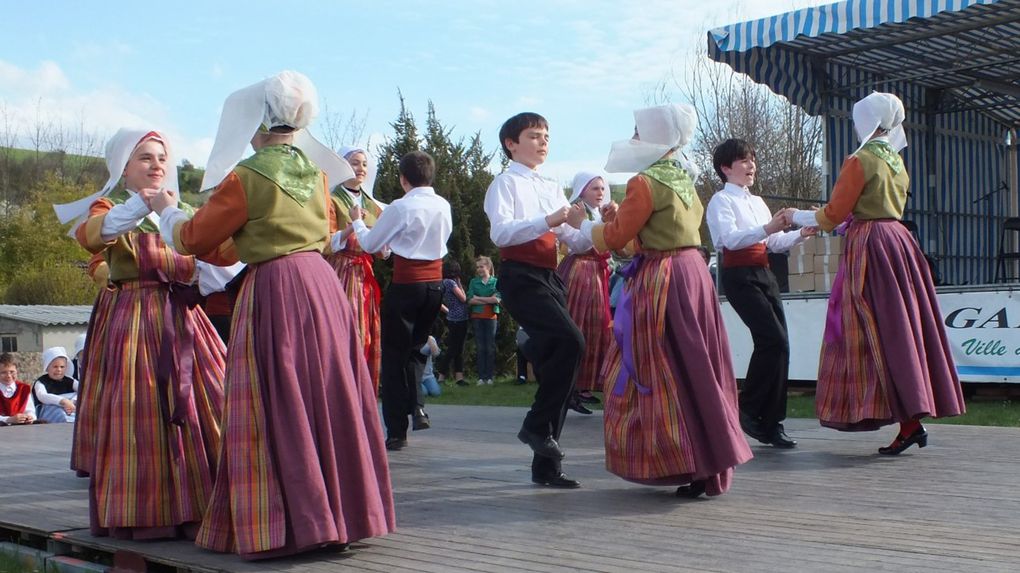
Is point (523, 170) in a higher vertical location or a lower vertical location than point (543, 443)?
higher

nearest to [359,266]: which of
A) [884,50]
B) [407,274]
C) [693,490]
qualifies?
[407,274]

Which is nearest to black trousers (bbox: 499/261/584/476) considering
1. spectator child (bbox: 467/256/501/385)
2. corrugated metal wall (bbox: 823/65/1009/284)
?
spectator child (bbox: 467/256/501/385)

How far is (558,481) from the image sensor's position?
507cm

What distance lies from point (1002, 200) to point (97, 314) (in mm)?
13493

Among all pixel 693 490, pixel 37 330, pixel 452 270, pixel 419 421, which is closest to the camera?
pixel 693 490

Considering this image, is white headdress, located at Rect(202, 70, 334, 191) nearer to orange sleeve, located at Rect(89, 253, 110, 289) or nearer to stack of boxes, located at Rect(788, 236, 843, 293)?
orange sleeve, located at Rect(89, 253, 110, 289)

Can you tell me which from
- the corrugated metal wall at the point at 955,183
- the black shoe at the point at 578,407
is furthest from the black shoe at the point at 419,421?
the corrugated metal wall at the point at 955,183

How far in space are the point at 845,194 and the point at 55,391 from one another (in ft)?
22.0

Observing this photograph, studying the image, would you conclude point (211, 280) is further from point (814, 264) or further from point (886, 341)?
point (814, 264)

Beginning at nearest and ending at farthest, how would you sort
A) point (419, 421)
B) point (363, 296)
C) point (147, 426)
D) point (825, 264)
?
point (147, 426) → point (363, 296) → point (419, 421) → point (825, 264)

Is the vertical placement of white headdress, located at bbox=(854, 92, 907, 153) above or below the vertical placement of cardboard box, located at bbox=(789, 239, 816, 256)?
above

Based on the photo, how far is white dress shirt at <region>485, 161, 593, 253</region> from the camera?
16.0ft

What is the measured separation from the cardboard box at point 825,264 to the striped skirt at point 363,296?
587cm

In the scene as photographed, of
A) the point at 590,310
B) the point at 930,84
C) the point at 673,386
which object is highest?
the point at 930,84
